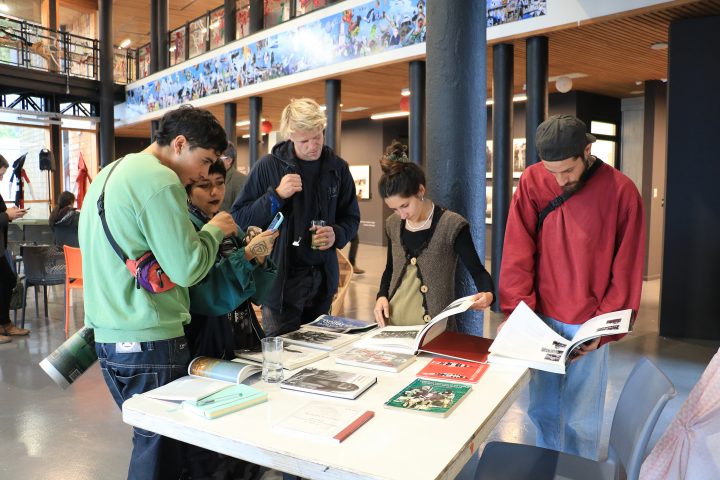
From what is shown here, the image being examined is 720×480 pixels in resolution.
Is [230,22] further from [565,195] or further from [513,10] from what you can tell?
[565,195]

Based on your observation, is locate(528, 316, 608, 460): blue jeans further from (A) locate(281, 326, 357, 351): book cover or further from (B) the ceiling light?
(B) the ceiling light

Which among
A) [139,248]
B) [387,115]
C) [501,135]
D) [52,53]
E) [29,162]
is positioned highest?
[52,53]

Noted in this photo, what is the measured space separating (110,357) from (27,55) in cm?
1487

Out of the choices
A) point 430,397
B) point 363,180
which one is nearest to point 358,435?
point 430,397

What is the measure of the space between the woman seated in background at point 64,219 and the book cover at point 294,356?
21.8 ft

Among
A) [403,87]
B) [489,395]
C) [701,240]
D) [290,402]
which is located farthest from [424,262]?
[403,87]

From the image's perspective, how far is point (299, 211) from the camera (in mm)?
2826

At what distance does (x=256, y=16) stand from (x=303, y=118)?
8.65 meters

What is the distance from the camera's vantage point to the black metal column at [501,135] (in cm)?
645

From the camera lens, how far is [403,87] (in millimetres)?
9578

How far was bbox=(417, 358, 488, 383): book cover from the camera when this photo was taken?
1.89 metres

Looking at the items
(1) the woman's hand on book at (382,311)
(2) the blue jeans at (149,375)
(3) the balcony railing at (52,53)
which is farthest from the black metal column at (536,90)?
(3) the balcony railing at (52,53)

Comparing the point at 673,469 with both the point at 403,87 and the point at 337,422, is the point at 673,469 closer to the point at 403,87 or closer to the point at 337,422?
the point at 337,422

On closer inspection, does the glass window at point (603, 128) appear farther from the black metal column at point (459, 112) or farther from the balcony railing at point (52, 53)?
the balcony railing at point (52, 53)
